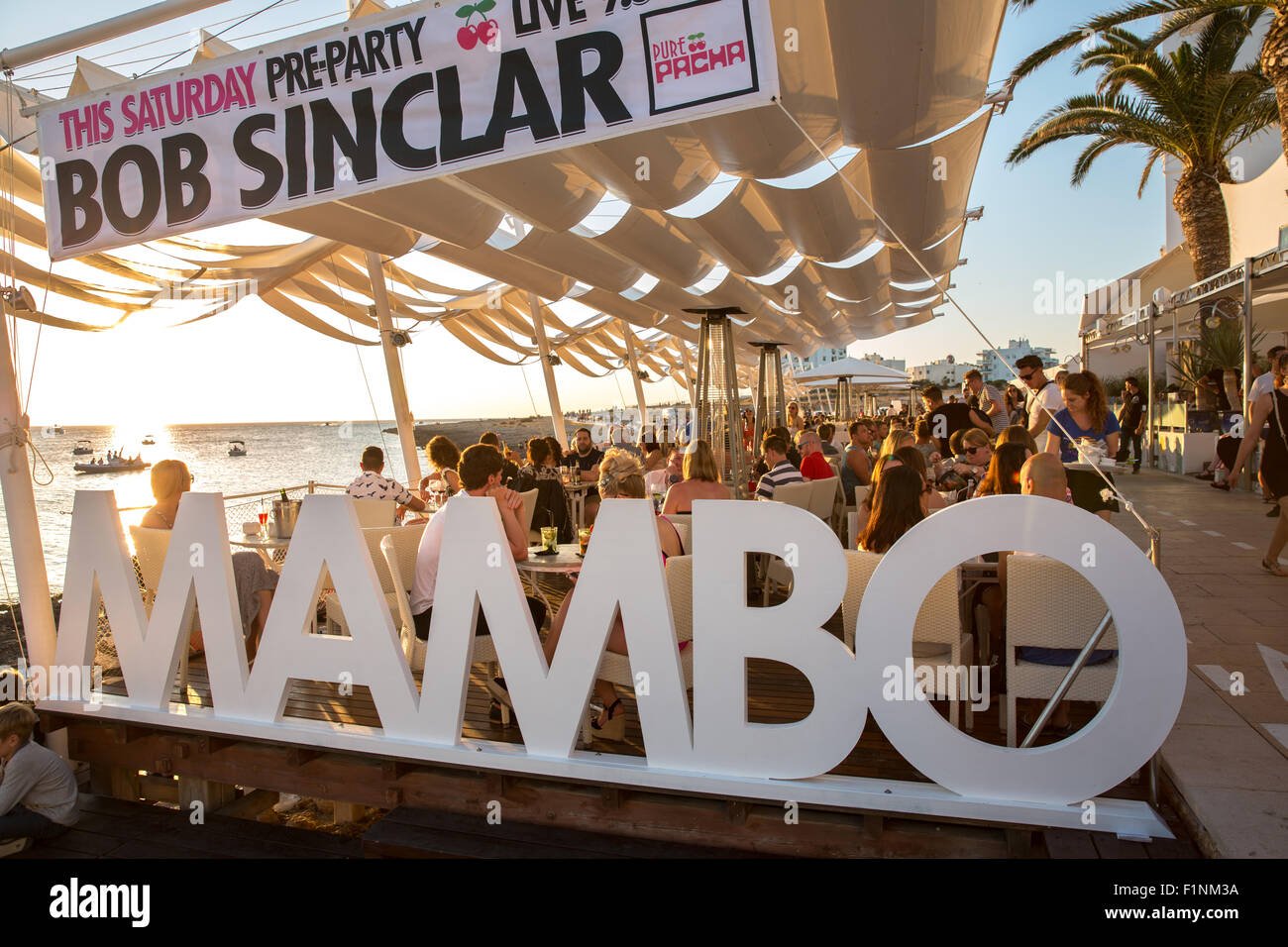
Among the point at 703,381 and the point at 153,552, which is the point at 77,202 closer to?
the point at 153,552

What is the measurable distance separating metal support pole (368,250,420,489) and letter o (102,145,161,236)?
5444 millimetres

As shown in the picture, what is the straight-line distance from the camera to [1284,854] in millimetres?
2146

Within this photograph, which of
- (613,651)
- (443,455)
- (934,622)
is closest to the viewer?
(934,622)

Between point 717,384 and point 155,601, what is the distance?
919 cm

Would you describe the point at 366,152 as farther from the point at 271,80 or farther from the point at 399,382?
the point at 399,382

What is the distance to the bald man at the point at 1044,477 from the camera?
3.12 m

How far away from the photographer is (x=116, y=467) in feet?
192

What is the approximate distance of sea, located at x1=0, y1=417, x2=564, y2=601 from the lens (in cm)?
1811

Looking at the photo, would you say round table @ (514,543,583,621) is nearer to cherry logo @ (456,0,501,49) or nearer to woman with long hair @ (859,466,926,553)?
woman with long hair @ (859,466,926,553)

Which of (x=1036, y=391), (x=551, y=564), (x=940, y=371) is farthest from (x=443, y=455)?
(x=940, y=371)
